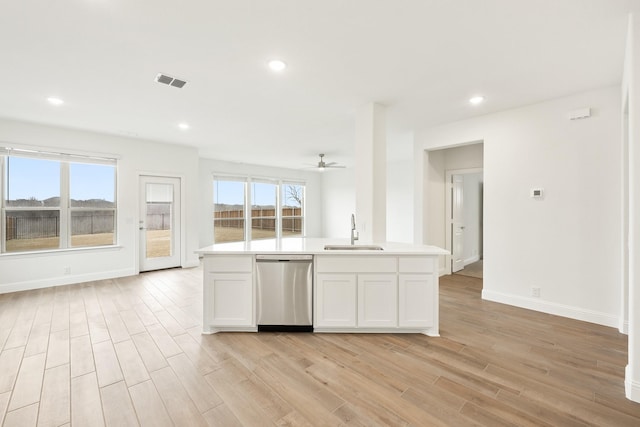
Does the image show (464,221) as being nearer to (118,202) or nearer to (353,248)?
(353,248)

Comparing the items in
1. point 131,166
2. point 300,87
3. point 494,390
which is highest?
point 300,87

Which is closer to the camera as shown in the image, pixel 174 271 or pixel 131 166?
pixel 131 166

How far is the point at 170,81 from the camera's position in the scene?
119 inches

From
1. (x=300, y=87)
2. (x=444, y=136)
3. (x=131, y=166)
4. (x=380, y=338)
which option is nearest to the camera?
(x=380, y=338)

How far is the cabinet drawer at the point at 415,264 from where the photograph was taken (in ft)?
9.42

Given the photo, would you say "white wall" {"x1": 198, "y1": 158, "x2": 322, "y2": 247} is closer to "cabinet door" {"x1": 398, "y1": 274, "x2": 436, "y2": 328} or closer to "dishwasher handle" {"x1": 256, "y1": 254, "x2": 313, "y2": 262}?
"dishwasher handle" {"x1": 256, "y1": 254, "x2": 313, "y2": 262}

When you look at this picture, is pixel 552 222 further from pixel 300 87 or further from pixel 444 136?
pixel 300 87

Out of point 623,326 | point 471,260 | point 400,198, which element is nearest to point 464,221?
point 471,260

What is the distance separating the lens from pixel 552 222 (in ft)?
11.5

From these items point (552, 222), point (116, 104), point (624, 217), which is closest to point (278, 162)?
point (116, 104)

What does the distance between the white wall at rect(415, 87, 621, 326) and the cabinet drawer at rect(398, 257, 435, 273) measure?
1765 millimetres

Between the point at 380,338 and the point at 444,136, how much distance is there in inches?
131

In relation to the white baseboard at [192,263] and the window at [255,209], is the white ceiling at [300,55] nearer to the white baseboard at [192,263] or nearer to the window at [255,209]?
the white baseboard at [192,263]

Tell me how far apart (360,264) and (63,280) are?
5177 millimetres
